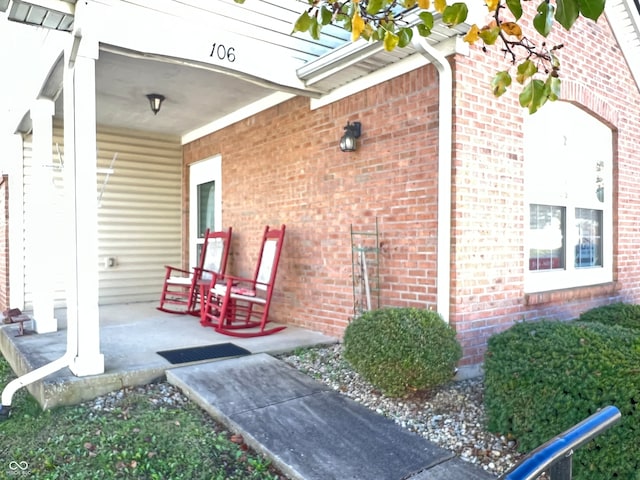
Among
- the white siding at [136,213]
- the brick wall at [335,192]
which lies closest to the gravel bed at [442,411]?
the brick wall at [335,192]

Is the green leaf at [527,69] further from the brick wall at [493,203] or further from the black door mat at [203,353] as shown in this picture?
the black door mat at [203,353]

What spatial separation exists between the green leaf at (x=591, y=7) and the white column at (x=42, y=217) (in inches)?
188

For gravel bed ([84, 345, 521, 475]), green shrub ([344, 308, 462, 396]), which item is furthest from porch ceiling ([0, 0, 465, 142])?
gravel bed ([84, 345, 521, 475])

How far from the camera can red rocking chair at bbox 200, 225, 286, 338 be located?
496cm

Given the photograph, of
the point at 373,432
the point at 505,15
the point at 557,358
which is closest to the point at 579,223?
the point at 505,15

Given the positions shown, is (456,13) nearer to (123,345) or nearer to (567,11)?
(567,11)

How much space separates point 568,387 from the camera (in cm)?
243

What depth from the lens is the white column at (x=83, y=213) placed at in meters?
3.34

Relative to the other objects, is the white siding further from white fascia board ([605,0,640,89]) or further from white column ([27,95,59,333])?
white fascia board ([605,0,640,89])

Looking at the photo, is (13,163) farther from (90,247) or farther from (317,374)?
(317,374)

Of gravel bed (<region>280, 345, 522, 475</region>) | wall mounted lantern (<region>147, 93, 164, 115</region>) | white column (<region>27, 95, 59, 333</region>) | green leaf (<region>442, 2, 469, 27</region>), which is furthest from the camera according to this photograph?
wall mounted lantern (<region>147, 93, 164, 115</region>)

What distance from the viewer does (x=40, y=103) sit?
4.79 m

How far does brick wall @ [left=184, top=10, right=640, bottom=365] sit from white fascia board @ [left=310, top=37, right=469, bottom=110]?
7cm

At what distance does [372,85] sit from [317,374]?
2558 mm
